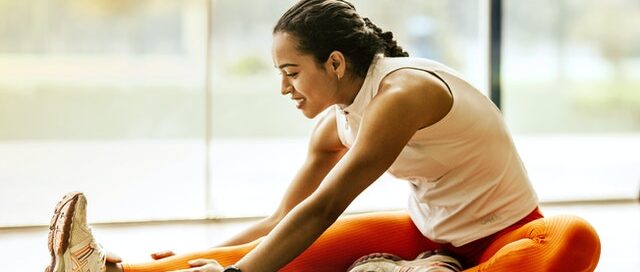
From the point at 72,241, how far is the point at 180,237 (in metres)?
1.58

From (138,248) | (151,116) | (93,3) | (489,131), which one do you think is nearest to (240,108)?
(151,116)

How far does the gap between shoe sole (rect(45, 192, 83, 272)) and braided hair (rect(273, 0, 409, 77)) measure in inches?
22.6

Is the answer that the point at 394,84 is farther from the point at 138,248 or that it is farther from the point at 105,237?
the point at 105,237

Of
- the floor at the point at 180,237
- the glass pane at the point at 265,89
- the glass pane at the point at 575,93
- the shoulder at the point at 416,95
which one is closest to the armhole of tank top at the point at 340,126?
the shoulder at the point at 416,95

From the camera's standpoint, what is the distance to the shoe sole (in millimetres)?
1873

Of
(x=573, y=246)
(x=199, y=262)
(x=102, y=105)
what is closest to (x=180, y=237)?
(x=102, y=105)

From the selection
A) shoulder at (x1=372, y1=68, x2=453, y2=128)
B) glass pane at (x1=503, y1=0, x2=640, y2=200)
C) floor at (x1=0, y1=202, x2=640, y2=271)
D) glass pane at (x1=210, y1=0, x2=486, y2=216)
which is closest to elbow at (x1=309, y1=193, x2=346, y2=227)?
shoulder at (x1=372, y1=68, x2=453, y2=128)

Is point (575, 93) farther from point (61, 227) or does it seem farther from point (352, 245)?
point (61, 227)

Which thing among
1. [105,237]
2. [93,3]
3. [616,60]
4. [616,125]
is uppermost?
[93,3]

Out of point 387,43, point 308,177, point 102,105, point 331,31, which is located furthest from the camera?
point 102,105

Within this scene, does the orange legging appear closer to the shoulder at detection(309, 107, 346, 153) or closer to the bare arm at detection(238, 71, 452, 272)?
the shoulder at detection(309, 107, 346, 153)

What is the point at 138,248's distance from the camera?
3221 mm

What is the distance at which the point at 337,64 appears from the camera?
188 cm

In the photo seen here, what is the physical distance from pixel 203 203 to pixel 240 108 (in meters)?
0.46
